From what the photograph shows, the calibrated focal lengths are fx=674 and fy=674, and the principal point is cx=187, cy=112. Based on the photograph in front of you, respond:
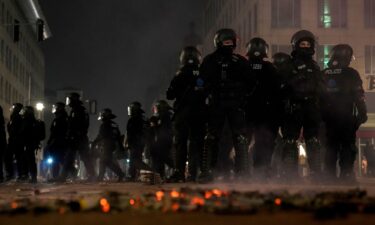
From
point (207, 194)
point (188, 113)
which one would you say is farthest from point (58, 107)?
point (207, 194)

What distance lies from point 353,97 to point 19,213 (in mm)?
7967

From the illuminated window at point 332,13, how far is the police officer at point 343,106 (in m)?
36.9

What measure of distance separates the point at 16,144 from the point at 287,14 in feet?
112

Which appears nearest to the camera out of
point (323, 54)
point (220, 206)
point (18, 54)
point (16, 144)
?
point (220, 206)

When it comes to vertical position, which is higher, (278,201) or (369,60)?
(369,60)

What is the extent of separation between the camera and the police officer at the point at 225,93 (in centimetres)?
954

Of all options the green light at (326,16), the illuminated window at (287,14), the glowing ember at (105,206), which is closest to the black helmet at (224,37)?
the glowing ember at (105,206)

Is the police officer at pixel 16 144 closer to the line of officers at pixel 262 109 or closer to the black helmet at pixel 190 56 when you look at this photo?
the line of officers at pixel 262 109

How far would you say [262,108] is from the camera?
1116cm

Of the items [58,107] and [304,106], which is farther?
[58,107]

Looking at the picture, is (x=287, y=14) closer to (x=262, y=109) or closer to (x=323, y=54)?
(x=323, y=54)

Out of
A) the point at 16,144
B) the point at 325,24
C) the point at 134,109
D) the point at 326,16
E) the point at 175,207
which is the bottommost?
the point at 175,207

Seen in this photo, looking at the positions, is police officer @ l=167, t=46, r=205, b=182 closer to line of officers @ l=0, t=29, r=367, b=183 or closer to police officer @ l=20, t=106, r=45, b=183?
line of officers @ l=0, t=29, r=367, b=183

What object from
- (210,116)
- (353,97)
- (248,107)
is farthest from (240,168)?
(353,97)
